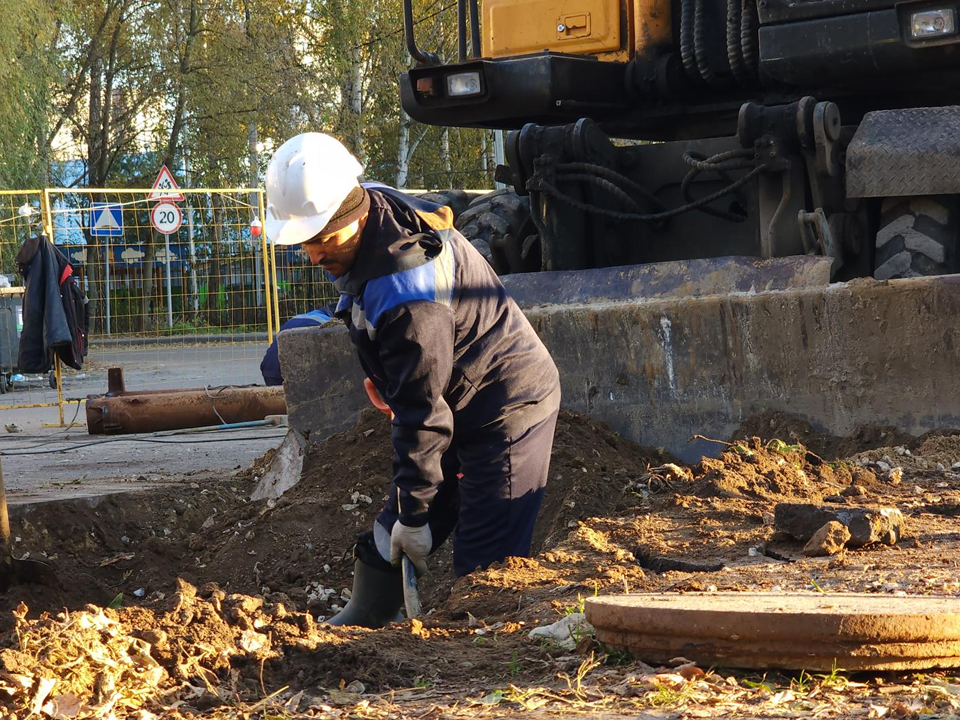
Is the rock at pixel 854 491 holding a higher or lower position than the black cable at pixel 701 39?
lower

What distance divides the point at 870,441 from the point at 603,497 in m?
1.27

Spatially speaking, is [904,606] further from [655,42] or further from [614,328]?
[655,42]

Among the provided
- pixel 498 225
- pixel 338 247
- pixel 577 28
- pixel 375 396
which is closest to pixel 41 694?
pixel 338 247

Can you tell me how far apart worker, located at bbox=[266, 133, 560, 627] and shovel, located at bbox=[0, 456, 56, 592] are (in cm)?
119

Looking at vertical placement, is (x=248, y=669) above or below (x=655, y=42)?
below

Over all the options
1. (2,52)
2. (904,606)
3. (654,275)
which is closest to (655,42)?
(654,275)

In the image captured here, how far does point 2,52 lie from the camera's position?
22.9 metres

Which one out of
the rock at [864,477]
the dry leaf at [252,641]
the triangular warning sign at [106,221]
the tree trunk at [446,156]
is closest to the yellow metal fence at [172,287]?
the triangular warning sign at [106,221]

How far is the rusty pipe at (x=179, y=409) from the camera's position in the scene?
10156mm

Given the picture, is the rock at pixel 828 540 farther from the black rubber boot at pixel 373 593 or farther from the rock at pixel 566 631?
the black rubber boot at pixel 373 593

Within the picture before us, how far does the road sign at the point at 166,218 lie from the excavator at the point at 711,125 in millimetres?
7134

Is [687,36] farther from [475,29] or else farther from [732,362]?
[732,362]

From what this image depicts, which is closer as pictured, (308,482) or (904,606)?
(904,606)

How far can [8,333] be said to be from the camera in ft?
48.4
